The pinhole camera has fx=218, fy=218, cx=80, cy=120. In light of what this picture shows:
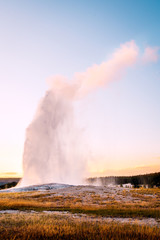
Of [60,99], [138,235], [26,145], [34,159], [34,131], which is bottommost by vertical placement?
[138,235]

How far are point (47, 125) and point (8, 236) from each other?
7484 centimetres

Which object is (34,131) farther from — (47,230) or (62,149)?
(47,230)

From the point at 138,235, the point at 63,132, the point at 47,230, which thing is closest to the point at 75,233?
the point at 47,230

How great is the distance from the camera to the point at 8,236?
29.5 ft

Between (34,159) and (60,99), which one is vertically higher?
(60,99)

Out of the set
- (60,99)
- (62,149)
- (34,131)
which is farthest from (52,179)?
(60,99)

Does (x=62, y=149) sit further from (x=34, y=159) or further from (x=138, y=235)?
(x=138, y=235)

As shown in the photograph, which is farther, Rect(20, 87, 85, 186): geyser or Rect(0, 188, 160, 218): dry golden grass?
Rect(20, 87, 85, 186): geyser

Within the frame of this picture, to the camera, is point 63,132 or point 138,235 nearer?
point 138,235

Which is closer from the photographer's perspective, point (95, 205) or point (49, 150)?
point (95, 205)

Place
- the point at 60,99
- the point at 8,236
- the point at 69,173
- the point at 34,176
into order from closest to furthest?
1. the point at 8,236
2. the point at 34,176
3. the point at 69,173
4. the point at 60,99

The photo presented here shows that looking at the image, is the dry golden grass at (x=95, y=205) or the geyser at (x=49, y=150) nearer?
the dry golden grass at (x=95, y=205)

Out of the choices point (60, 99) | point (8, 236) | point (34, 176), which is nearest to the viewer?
point (8, 236)

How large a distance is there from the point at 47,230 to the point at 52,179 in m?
70.0
